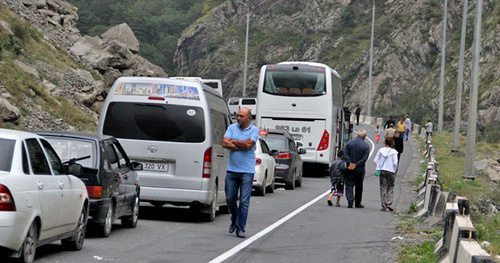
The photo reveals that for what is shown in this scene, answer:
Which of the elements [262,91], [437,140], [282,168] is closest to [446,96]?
[437,140]

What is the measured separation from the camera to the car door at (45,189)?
31.9ft

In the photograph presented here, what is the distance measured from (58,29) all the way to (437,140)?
24.9 meters

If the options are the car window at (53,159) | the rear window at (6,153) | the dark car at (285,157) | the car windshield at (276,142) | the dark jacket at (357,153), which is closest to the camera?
the rear window at (6,153)

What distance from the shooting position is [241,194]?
13.9 meters

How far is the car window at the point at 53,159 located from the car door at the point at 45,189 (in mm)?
365

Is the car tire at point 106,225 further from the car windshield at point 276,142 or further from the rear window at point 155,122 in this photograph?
the car windshield at point 276,142

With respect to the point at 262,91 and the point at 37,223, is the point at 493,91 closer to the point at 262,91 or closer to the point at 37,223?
the point at 262,91

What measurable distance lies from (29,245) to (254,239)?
192 inches

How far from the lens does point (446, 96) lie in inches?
3467

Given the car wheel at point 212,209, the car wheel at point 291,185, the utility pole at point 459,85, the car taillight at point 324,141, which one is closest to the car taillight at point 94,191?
the car wheel at point 212,209

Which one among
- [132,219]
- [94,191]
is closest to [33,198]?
[94,191]

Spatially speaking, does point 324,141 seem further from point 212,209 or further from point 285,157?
point 212,209

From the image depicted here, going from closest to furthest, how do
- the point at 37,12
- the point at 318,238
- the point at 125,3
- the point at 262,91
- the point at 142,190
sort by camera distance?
the point at 318,238 < the point at 142,190 < the point at 262,91 < the point at 37,12 < the point at 125,3

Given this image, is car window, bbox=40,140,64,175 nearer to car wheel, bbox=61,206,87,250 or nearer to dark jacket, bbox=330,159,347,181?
car wheel, bbox=61,206,87,250
